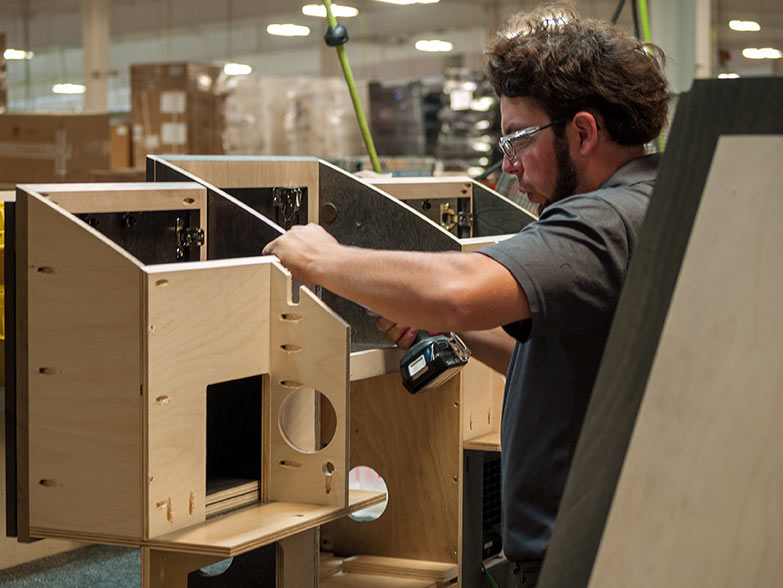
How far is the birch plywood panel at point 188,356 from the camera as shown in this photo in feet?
5.17

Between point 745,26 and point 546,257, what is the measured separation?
8.29 m

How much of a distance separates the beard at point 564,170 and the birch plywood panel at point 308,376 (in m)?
0.42

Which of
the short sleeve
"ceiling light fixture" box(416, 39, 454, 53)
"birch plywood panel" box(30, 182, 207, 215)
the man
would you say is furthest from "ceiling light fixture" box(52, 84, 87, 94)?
the short sleeve

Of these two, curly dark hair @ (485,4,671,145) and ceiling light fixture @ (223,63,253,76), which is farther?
ceiling light fixture @ (223,63,253,76)

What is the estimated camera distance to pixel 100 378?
160 cm

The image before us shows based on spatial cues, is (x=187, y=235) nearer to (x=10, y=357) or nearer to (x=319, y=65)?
(x=10, y=357)

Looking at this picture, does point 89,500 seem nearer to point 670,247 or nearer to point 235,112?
point 670,247

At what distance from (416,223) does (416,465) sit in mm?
624

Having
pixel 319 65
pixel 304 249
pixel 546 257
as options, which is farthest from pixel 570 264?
pixel 319 65

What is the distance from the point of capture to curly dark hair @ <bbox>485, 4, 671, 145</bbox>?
162 cm

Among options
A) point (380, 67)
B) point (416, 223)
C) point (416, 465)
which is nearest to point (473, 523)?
point (416, 465)

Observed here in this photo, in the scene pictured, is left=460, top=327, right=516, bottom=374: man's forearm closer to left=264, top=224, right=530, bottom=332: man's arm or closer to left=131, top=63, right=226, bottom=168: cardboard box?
left=264, top=224, right=530, bottom=332: man's arm

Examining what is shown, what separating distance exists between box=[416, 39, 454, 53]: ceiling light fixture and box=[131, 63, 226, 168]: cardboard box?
6264mm

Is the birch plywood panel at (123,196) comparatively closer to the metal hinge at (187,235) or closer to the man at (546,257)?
the metal hinge at (187,235)
